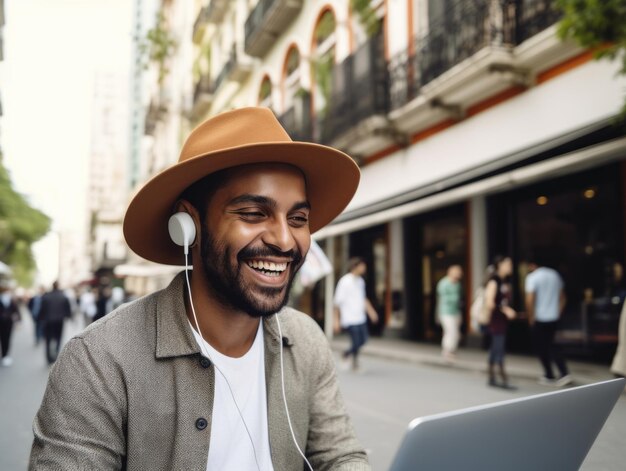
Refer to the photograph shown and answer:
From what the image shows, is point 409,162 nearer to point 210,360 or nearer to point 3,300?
point 3,300

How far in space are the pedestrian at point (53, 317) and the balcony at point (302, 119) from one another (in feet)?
27.1

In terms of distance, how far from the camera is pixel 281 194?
1.65 m

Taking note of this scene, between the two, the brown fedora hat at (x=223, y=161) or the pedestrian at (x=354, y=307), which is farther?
the pedestrian at (x=354, y=307)

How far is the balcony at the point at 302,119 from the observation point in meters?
17.4

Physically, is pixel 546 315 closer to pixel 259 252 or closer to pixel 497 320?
pixel 497 320

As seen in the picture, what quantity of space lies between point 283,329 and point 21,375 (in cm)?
990

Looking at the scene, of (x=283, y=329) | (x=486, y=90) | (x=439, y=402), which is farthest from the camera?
(x=486, y=90)

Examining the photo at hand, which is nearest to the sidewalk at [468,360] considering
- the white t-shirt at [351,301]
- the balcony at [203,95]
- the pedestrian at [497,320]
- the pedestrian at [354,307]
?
the pedestrian at [497,320]

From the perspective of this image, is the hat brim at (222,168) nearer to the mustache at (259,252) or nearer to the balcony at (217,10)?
the mustache at (259,252)

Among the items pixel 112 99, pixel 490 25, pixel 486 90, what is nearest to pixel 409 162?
pixel 486 90

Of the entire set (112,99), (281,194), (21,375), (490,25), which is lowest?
(21,375)

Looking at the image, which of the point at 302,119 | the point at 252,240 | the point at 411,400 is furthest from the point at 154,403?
the point at 302,119

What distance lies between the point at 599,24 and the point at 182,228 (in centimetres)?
620

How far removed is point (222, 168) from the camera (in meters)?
1.64
